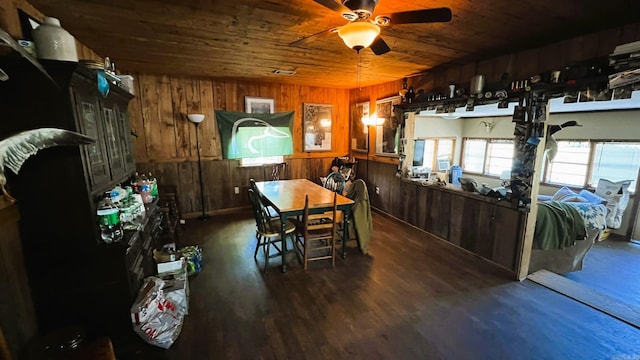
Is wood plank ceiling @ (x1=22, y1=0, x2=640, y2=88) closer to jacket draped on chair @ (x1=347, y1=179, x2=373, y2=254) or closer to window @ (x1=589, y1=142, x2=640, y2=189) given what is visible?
jacket draped on chair @ (x1=347, y1=179, x2=373, y2=254)

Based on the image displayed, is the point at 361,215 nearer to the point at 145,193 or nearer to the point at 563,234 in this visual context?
the point at 563,234

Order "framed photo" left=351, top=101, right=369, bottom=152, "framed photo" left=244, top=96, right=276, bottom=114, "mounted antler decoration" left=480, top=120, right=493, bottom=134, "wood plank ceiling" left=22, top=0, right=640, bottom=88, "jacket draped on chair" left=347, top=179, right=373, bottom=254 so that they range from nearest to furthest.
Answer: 1. "wood plank ceiling" left=22, top=0, right=640, bottom=88
2. "jacket draped on chair" left=347, top=179, right=373, bottom=254
3. "framed photo" left=244, top=96, right=276, bottom=114
4. "framed photo" left=351, top=101, right=369, bottom=152
5. "mounted antler decoration" left=480, top=120, right=493, bottom=134

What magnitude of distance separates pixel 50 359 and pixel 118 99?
218 centimetres

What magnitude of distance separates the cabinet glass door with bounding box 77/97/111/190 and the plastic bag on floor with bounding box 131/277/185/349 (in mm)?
814

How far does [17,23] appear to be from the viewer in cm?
168

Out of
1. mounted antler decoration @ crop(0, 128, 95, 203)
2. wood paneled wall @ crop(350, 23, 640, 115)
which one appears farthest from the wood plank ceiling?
mounted antler decoration @ crop(0, 128, 95, 203)

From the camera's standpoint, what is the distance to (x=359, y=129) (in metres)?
5.50

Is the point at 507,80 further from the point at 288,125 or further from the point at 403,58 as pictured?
the point at 288,125

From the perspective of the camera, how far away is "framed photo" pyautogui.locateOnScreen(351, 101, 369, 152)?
5269 mm

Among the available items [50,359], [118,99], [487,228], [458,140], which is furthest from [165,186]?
[458,140]

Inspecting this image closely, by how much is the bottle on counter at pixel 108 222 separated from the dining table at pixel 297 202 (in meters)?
1.38

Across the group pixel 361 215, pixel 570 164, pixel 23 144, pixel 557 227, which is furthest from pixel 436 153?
pixel 23 144

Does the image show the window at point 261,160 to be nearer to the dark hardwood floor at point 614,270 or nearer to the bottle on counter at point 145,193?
the bottle on counter at point 145,193

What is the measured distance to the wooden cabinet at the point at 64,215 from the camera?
153cm
